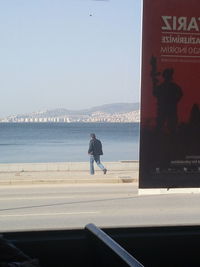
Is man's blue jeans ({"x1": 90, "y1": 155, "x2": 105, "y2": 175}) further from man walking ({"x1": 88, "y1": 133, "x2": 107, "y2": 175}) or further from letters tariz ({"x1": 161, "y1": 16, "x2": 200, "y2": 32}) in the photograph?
letters tariz ({"x1": 161, "y1": 16, "x2": 200, "y2": 32})

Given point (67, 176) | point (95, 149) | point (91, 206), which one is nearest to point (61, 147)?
point (95, 149)

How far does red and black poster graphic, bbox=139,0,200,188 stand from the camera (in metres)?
3.46

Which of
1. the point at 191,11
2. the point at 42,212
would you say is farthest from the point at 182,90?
the point at 42,212

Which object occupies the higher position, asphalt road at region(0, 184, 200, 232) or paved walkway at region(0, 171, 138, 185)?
paved walkway at region(0, 171, 138, 185)

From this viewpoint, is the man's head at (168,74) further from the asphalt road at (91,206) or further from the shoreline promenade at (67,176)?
the shoreline promenade at (67,176)

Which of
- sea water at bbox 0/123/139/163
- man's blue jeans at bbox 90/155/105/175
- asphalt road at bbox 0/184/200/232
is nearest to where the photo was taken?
asphalt road at bbox 0/184/200/232

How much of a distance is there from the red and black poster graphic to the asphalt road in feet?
4.23

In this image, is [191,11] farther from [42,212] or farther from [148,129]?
[42,212]

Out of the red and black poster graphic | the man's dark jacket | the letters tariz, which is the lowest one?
the man's dark jacket

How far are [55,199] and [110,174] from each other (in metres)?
2.34

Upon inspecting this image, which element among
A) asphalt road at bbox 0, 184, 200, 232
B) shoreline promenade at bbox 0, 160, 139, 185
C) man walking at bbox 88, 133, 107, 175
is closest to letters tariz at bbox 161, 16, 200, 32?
asphalt road at bbox 0, 184, 200, 232

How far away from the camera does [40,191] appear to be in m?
7.53

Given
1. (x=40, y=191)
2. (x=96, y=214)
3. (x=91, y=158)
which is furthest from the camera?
(x=91, y=158)

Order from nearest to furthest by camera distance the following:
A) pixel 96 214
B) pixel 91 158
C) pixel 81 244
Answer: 1. pixel 81 244
2. pixel 96 214
3. pixel 91 158
